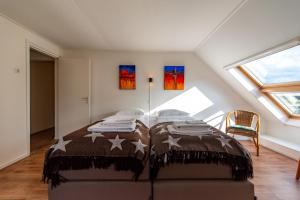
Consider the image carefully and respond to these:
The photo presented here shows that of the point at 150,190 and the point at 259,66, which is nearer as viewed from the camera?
the point at 150,190

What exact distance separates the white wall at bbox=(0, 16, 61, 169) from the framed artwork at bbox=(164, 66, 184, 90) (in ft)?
8.82

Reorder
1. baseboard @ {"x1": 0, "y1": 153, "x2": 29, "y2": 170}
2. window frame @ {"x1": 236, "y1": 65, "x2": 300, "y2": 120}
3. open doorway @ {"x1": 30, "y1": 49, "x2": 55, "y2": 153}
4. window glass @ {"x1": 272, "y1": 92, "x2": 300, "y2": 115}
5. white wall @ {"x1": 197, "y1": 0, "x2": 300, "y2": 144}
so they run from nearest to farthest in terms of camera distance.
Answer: white wall @ {"x1": 197, "y1": 0, "x2": 300, "y2": 144} → baseboard @ {"x1": 0, "y1": 153, "x2": 29, "y2": 170} → window glass @ {"x1": 272, "y1": 92, "x2": 300, "y2": 115} → window frame @ {"x1": 236, "y1": 65, "x2": 300, "y2": 120} → open doorway @ {"x1": 30, "y1": 49, "x2": 55, "y2": 153}

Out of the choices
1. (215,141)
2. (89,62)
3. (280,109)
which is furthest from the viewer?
(89,62)

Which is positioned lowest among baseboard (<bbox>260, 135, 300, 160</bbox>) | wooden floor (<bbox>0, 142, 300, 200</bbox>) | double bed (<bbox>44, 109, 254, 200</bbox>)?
wooden floor (<bbox>0, 142, 300, 200</bbox>)

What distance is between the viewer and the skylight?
8.96 ft

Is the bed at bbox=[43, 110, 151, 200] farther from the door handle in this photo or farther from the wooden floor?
the door handle

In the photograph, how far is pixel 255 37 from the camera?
2.46m

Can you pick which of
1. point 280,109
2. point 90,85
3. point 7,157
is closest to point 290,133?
point 280,109

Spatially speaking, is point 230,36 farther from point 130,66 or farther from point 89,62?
point 89,62

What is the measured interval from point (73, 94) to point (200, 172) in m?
3.35

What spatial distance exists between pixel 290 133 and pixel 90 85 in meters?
4.19

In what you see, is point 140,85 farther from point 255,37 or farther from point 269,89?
point 269,89

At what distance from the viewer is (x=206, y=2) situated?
2070mm

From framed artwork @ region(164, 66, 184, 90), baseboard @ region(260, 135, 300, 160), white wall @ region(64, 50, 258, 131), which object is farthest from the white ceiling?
baseboard @ region(260, 135, 300, 160)
